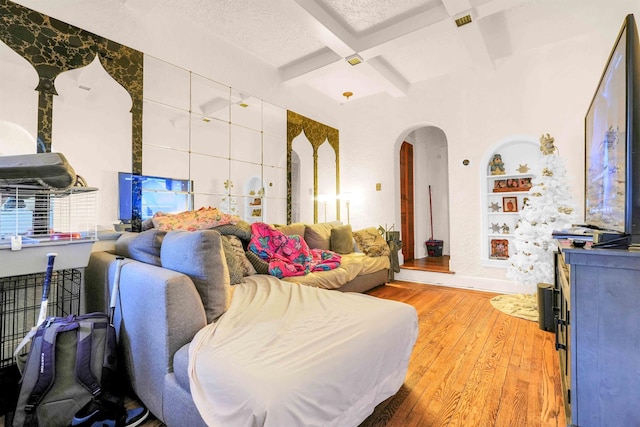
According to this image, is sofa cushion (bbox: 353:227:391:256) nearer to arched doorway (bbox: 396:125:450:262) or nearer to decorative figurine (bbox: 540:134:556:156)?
→ arched doorway (bbox: 396:125:450:262)

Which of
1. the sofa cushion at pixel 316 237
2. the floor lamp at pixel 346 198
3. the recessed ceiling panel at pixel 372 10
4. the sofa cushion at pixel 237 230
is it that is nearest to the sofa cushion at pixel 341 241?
the sofa cushion at pixel 316 237

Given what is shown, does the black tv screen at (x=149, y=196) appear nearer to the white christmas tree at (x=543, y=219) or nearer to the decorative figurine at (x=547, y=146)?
the white christmas tree at (x=543, y=219)

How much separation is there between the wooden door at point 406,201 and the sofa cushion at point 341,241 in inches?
63.7

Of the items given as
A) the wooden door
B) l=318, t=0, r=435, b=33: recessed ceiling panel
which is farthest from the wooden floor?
l=318, t=0, r=435, b=33: recessed ceiling panel

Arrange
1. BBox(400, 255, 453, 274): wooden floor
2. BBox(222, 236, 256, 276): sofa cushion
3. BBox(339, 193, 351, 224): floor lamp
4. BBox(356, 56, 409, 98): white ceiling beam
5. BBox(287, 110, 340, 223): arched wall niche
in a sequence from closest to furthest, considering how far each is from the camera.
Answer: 1. BBox(222, 236, 256, 276): sofa cushion
2. BBox(356, 56, 409, 98): white ceiling beam
3. BBox(287, 110, 340, 223): arched wall niche
4. BBox(400, 255, 453, 274): wooden floor
5. BBox(339, 193, 351, 224): floor lamp

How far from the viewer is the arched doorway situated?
5516 mm

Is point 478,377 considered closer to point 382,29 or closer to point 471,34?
point 471,34

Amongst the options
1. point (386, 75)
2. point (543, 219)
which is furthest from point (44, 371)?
point (386, 75)

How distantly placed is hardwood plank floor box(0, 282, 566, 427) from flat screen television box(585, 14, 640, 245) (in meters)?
0.97

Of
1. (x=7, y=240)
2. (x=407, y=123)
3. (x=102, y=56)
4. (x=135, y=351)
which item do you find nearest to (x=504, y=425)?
(x=135, y=351)

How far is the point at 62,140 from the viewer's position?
2.33m

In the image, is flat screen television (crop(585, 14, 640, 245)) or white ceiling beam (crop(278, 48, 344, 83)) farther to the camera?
white ceiling beam (crop(278, 48, 344, 83))

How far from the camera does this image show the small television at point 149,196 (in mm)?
2660

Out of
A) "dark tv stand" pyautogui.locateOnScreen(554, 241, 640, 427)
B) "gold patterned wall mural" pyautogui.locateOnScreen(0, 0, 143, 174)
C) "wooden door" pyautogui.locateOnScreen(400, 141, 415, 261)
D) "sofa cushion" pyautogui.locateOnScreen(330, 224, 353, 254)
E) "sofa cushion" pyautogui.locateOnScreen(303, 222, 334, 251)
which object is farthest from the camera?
"wooden door" pyautogui.locateOnScreen(400, 141, 415, 261)
